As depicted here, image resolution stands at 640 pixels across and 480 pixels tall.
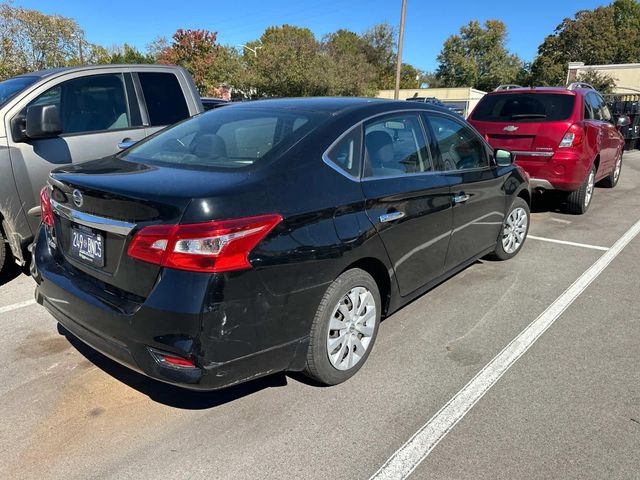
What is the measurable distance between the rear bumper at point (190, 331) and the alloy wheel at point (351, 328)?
298 millimetres

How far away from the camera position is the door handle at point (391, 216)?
3064mm

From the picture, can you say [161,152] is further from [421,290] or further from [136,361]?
[421,290]

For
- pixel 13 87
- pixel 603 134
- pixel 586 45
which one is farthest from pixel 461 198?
pixel 586 45

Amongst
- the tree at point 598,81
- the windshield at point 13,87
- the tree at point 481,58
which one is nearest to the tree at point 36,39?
the windshield at point 13,87

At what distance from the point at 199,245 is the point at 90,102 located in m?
3.37

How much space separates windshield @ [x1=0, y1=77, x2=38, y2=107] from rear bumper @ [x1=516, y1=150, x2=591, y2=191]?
233 inches

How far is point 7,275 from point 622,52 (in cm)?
7106

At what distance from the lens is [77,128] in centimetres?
468

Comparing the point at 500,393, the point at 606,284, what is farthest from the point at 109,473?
the point at 606,284

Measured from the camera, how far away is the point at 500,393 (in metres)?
2.97

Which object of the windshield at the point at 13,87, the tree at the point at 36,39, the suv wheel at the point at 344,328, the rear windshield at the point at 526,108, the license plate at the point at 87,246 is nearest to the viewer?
the license plate at the point at 87,246

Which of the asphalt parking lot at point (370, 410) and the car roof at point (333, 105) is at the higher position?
the car roof at point (333, 105)

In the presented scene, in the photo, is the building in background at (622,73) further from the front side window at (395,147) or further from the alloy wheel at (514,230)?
the front side window at (395,147)

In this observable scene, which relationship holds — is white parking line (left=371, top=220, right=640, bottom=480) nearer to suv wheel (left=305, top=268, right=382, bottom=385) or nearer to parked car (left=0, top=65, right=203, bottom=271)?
suv wheel (left=305, top=268, right=382, bottom=385)
